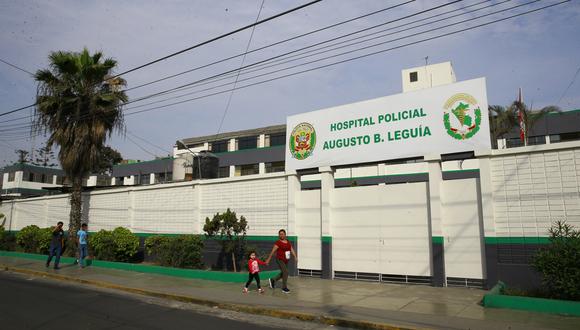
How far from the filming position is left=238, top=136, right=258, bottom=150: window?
166 ft

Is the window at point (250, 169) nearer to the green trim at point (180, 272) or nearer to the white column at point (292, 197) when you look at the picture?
the green trim at point (180, 272)

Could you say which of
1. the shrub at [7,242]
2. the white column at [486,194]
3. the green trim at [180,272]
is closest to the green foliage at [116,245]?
the green trim at [180,272]

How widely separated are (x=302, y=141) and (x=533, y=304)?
8853 millimetres

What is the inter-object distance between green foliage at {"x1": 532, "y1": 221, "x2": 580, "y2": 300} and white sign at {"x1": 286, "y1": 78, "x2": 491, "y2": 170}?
11.7 ft

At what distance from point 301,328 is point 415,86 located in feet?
146

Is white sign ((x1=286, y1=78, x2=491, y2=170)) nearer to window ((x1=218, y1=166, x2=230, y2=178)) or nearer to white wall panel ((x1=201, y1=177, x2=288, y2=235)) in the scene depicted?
white wall panel ((x1=201, y1=177, x2=288, y2=235))

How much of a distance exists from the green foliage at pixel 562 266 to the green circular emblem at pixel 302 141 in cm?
799

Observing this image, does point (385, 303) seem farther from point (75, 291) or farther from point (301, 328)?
point (75, 291)

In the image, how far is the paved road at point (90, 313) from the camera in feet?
26.0

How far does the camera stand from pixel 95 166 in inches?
812

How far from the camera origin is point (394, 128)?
13180 millimetres

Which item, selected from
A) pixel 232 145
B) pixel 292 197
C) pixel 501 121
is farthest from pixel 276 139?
pixel 292 197

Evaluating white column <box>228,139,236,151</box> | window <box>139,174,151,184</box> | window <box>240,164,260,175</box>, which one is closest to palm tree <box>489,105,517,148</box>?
window <box>240,164,260,175</box>

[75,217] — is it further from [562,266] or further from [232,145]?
[232,145]
